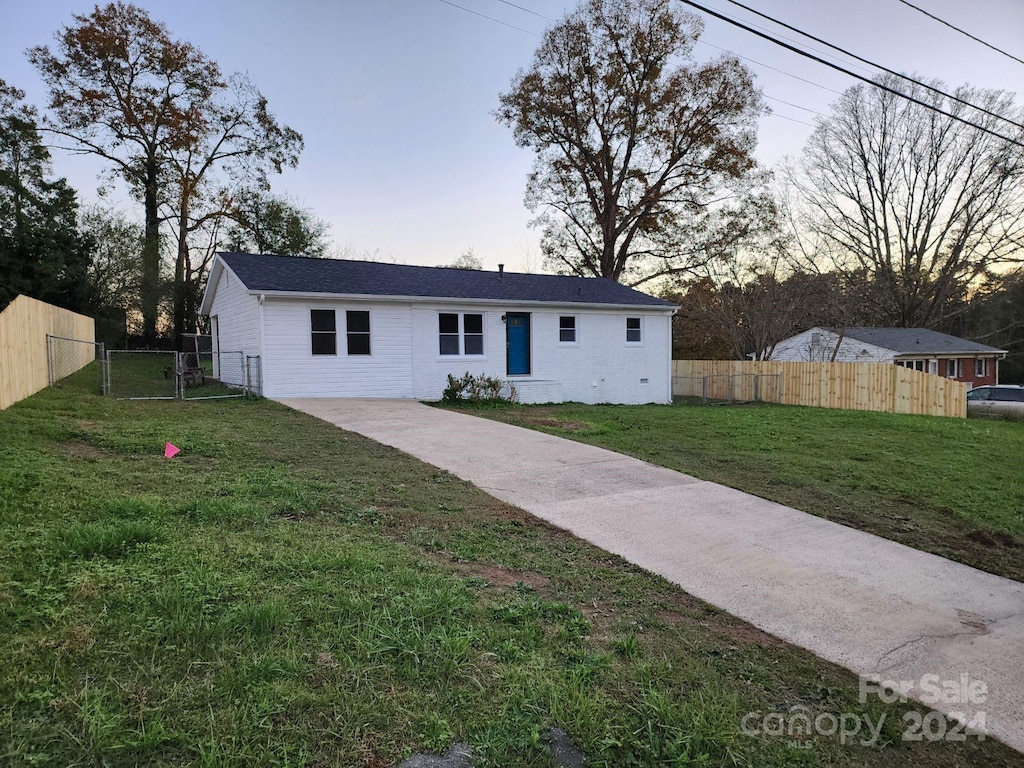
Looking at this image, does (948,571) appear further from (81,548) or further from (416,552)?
(81,548)

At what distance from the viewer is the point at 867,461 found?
8.80 metres

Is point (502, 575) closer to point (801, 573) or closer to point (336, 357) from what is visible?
point (801, 573)

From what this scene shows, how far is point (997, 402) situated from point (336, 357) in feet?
69.7

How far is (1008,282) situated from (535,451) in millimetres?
40846

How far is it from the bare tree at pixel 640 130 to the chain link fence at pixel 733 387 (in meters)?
8.92

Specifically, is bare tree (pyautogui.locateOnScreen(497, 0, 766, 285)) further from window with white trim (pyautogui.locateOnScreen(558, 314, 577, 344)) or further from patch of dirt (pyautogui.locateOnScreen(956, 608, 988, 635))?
patch of dirt (pyautogui.locateOnScreen(956, 608, 988, 635))

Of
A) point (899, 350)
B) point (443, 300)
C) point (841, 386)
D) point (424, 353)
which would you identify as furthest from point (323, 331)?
point (899, 350)

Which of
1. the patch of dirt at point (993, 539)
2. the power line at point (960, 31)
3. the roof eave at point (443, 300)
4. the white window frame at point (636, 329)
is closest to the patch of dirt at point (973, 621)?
the patch of dirt at point (993, 539)

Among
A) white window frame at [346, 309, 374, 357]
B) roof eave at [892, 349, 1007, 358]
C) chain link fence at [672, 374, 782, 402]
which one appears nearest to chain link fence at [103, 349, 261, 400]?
white window frame at [346, 309, 374, 357]

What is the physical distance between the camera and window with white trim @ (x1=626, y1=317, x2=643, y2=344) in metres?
19.2

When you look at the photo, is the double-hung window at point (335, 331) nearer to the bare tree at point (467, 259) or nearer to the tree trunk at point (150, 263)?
the tree trunk at point (150, 263)

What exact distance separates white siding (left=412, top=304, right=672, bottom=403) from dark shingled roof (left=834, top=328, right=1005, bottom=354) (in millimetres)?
16653

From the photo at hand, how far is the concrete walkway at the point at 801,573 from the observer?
3.04 meters

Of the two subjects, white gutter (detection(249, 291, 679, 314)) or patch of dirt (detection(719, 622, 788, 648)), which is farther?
white gutter (detection(249, 291, 679, 314))
